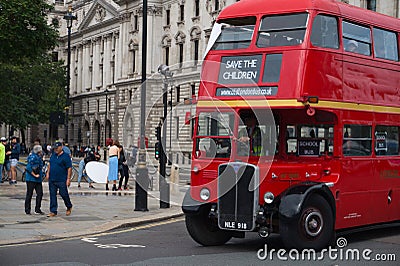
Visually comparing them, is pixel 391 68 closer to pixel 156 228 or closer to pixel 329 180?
pixel 329 180

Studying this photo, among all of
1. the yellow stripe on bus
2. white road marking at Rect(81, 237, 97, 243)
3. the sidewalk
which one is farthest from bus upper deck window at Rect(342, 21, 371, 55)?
the sidewalk

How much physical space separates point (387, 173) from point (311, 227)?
2.90 meters

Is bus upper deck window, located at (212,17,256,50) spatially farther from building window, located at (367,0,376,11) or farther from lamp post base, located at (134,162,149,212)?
building window, located at (367,0,376,11)

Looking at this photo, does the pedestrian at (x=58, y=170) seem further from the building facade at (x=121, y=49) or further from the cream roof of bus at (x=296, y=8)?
the building facade at (x=121, y=49)

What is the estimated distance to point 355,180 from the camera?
1327 cm

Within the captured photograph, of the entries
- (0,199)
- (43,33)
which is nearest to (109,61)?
(43,33)

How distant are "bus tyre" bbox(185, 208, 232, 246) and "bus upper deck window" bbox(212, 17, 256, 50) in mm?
2877

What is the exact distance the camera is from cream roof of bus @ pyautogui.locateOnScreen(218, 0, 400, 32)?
12.6 metres

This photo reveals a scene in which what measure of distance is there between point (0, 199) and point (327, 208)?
12.5 m

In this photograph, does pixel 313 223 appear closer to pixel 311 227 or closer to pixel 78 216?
pixel 311 227

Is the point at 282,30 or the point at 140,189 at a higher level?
the point at 282,30

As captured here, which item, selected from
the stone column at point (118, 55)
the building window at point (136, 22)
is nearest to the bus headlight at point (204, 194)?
the building window at point (136, 22)

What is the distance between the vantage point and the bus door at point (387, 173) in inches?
551

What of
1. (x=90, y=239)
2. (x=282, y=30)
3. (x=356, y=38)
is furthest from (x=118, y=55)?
(x=282, y=30)
